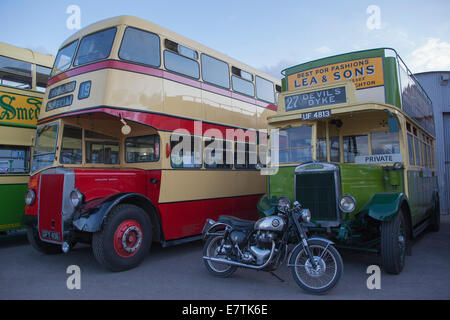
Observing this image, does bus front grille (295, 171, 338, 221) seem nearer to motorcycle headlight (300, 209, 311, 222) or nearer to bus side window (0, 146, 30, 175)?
motorcycle headlight (300, 209, 311, 222)

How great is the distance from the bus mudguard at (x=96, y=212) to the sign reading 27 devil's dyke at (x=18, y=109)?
138 inches

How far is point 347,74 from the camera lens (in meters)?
6.78

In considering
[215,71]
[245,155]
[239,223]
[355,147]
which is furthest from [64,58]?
[355,147]

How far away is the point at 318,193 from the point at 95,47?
464 centimetres

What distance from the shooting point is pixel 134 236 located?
219 inches

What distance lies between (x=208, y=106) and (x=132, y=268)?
3710 millimetres

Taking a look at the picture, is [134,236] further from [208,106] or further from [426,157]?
[426,157]

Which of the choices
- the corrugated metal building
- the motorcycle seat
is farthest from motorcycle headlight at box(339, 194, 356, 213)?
the corrugated metal building

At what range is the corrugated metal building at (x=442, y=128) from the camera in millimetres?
13281

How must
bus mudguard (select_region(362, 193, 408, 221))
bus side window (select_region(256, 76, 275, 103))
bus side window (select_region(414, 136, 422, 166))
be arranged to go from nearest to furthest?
1. bus mudguard (select_region(362, 193, 408, 221))
2. bus side window (select_region(414, 136, 422, 166))
3. bus side window (select_region(256, 76, 275, 103))

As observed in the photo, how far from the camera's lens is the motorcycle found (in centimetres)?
429

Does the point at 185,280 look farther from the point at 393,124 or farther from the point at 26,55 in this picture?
the point at 26,55

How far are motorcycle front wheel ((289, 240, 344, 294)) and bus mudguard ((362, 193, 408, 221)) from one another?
113cm
